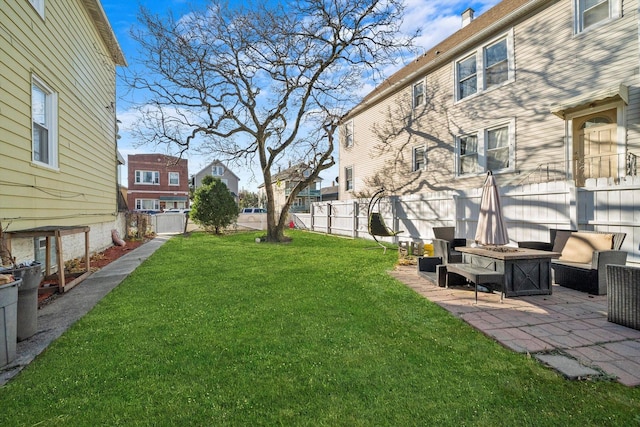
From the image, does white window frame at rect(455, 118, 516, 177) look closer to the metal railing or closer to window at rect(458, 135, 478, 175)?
window at rect(458, 135, 478, 175)

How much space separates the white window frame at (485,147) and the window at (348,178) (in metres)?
7.41

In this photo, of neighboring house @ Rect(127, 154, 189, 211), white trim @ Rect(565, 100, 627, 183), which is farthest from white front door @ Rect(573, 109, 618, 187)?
neighboring house @ Rect(127, 154, 189, 211)

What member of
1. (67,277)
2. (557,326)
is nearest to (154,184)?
(67,277)

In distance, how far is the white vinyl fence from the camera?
5.58 metres

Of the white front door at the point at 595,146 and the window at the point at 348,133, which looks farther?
the window at the point at 348,133

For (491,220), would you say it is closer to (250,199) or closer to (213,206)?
(213,206)

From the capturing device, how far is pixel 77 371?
105 inches

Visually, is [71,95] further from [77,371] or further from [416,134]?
[416,134]

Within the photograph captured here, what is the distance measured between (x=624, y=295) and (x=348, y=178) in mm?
15554

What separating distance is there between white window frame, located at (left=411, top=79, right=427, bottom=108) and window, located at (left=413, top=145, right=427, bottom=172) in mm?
1818

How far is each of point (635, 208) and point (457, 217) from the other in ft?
13.4

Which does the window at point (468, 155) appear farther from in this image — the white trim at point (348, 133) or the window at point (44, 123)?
the window at point (44, 123)

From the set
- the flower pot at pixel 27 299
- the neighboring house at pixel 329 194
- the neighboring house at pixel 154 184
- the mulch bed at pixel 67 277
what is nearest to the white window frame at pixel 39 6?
the mulch bed at pixel 67 277

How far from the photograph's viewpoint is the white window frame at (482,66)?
9.75m
